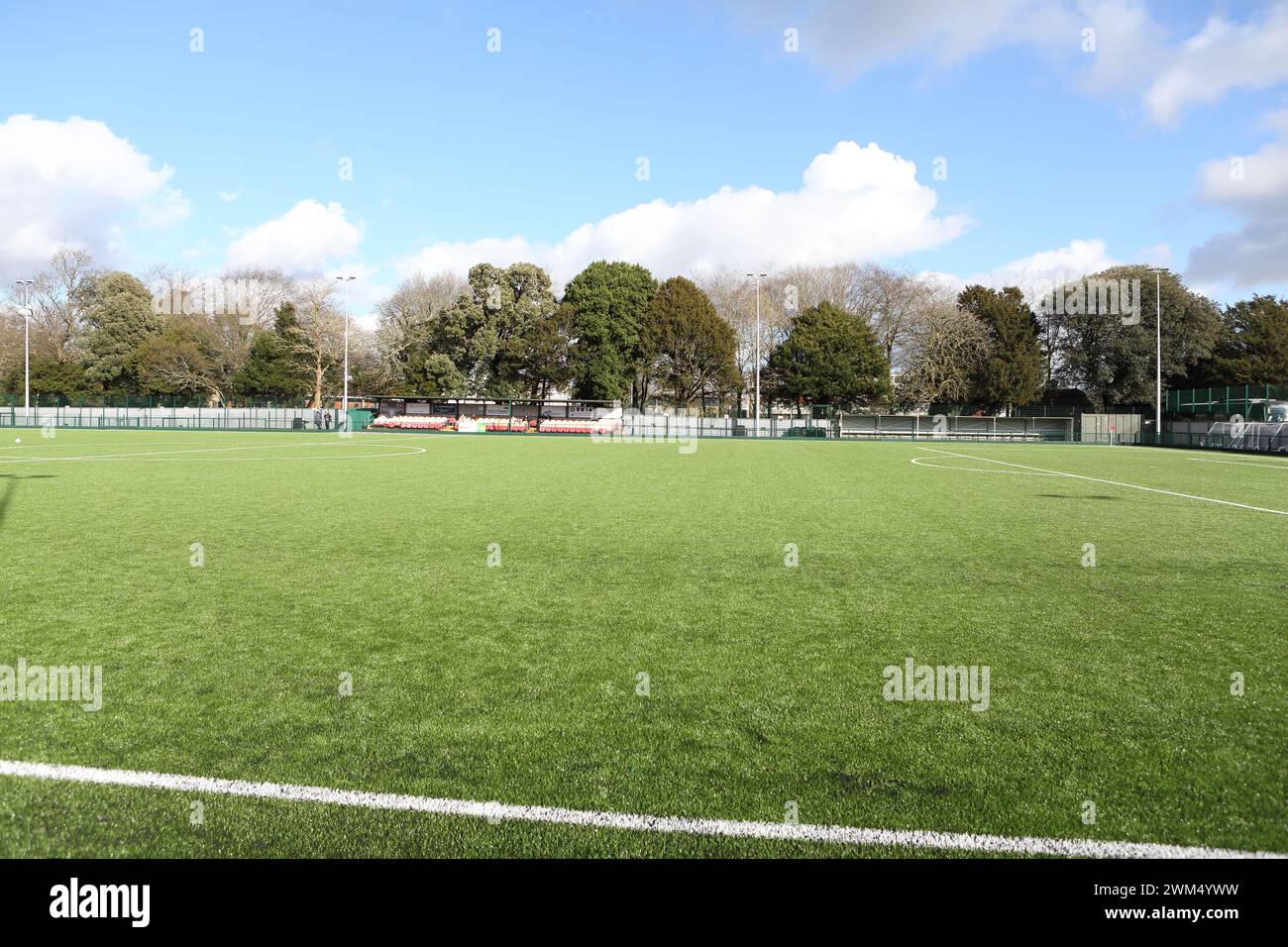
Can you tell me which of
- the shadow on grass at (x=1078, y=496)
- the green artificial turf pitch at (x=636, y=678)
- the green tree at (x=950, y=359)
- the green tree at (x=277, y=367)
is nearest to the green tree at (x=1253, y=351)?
the green tree at (x=950, y=359)

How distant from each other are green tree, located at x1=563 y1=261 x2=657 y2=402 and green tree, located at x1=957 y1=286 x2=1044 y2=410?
1077 inches

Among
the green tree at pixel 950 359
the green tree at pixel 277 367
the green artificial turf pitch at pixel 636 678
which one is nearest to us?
the green artificial turf pitch at pixel 636 678

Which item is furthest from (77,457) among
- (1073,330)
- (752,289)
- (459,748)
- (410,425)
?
(1073,330)

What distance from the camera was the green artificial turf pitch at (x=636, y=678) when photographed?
3178 mm

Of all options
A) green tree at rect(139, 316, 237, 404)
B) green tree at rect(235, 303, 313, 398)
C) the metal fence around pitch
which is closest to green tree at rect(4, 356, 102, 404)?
the metal fence around pitch

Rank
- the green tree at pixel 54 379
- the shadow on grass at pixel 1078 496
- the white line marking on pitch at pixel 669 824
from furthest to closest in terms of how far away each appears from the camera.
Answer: the green tree at pixel 54 379 → the shadow on grass at pixel 1078 496 → the white line marking on pitch at pixel 669 824

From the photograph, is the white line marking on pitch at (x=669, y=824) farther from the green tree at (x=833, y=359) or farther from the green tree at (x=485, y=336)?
the green tree at (x=485, y=336)

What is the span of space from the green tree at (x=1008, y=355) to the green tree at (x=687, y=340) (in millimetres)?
19830

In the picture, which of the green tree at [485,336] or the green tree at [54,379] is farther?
the green tree at [54,379]

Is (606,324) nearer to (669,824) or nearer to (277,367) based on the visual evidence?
(277,367)

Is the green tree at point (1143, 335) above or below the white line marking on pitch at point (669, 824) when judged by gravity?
above

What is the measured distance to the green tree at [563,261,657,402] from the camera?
66688 millimetres
